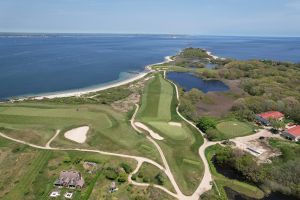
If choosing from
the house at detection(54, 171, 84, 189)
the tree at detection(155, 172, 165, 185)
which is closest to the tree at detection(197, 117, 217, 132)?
the tree at detection(155, 172, 165, 185)

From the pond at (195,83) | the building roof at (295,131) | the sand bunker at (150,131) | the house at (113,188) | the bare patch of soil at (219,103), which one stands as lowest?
the pond at (195,83)

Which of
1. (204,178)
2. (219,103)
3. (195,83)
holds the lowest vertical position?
(195,83)

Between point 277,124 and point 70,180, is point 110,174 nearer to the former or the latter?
point 70,180

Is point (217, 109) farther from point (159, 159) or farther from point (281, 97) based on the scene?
point (159, 159)

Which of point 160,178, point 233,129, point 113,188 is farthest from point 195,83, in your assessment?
point 113,188

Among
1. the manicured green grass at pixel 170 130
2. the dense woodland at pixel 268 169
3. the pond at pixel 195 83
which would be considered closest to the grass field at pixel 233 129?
the manicured green grass at pixel 170 130

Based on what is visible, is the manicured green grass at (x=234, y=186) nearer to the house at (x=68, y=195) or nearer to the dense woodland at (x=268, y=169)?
the dense woodland at (x=268, y=169)

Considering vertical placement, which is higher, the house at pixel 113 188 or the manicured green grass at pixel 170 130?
the house at pixel 113 188
